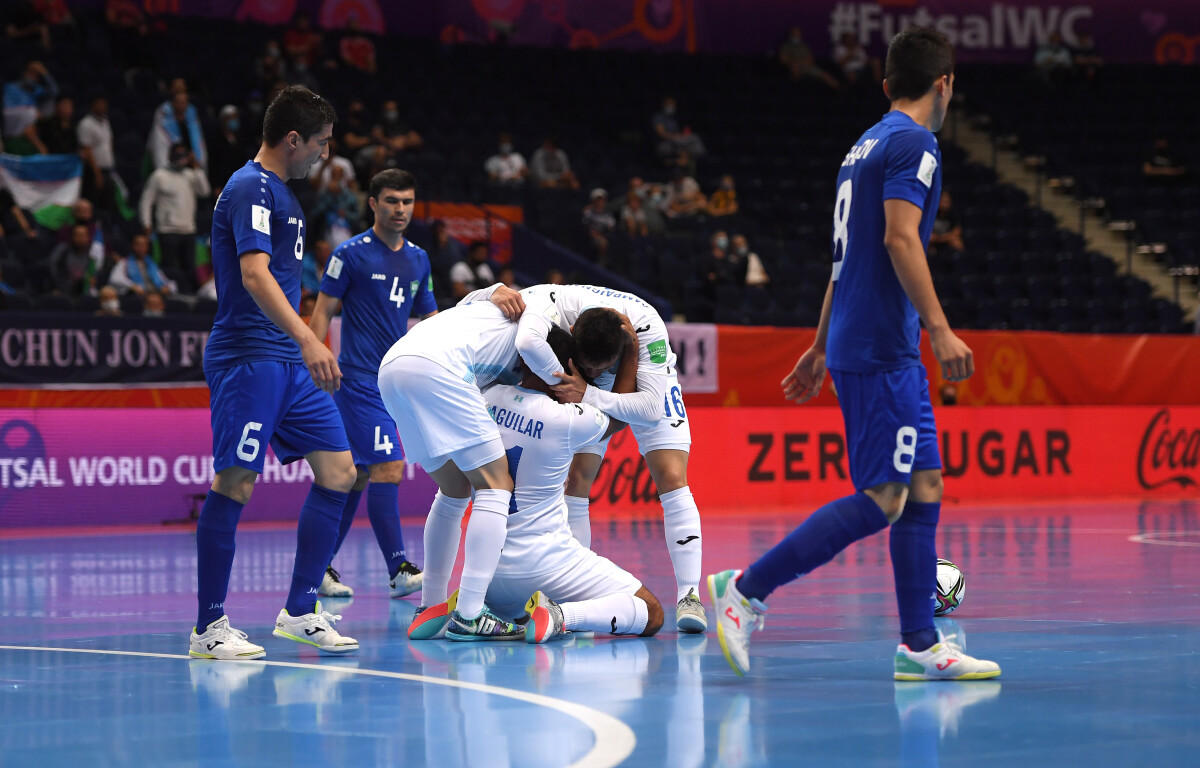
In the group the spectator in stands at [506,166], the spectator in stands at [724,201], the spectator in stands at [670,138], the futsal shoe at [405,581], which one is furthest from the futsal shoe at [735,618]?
the spectator in stands at [670,138]

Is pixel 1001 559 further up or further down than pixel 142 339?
further down

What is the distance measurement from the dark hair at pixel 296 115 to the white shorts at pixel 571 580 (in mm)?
2128

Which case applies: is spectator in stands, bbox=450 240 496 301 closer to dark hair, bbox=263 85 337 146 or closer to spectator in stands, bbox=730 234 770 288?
spectator in stands, bbox=730 234 770 288

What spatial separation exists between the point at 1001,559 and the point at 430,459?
5168mm

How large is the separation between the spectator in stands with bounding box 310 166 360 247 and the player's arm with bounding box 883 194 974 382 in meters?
12.0

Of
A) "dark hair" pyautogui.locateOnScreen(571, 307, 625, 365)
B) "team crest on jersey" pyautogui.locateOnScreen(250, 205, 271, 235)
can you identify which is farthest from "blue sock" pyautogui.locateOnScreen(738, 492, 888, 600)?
"team crest on jersey" pyautogui.locateOnScreen(250, 205, 271, 235)

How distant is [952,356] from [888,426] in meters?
0.40

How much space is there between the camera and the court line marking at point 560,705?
3688mm

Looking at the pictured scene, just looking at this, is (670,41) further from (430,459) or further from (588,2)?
(430,459)

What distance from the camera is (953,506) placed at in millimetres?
16234

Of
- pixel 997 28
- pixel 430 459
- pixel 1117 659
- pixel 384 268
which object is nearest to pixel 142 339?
pixel 384 268

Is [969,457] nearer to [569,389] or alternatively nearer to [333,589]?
[333,589]

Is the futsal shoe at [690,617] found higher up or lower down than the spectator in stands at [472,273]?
lower down

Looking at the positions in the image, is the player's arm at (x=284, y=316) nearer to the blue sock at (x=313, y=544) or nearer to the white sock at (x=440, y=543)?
the blue sock at (x=313, y=544)
